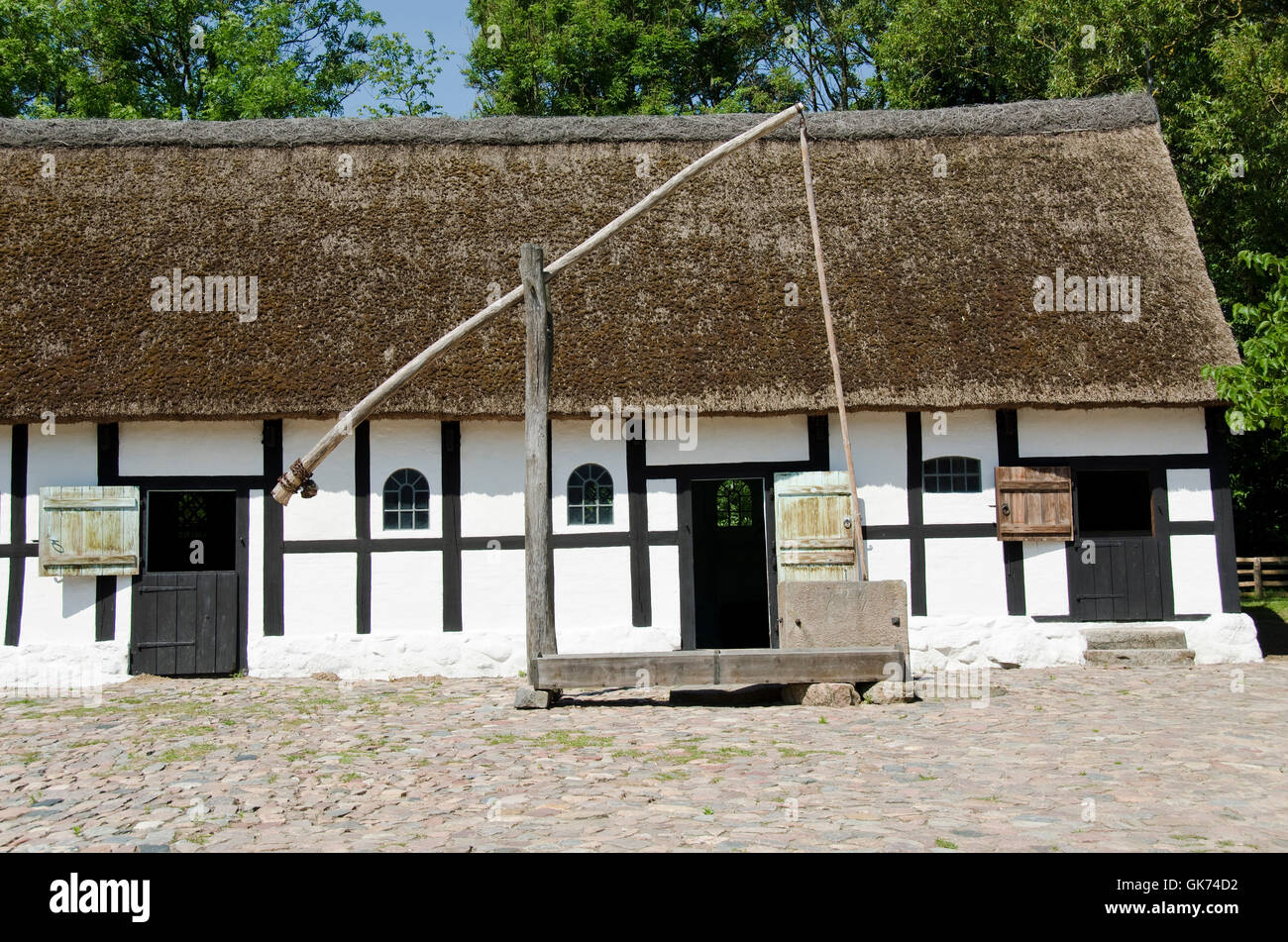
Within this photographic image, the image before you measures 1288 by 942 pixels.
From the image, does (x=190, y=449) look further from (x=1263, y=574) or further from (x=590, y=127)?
(x=1263, y=574)

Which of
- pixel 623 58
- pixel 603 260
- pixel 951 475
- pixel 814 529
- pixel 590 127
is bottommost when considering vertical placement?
pixel 814 529

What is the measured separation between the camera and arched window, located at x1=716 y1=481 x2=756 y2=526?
750 inches

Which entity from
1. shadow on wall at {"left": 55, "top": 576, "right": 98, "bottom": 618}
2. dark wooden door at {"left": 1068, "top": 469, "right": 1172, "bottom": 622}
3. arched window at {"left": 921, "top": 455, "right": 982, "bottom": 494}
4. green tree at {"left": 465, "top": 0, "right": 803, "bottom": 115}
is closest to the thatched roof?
arched window at {"left": 921, "top": 455, "right": 982, "bottom": 494}

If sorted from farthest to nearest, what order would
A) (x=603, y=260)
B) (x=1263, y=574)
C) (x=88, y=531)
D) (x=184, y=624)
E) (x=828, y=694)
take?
1. (x=1263, y=574)
2. (x=603, y=260)
3. (x=184, y=624)
4. (x=88, y=531)
5. (x=828, y=694)

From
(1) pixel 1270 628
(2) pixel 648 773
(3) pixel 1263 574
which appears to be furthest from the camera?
(3) pixel 1263 574

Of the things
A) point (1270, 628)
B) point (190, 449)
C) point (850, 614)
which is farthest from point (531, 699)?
point (1270, 628)

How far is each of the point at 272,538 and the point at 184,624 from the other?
3.94 ft

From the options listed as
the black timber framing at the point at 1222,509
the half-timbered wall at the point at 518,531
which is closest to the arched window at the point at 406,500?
the half-timbered wall at the point at 518,531

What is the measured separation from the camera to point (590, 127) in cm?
1292

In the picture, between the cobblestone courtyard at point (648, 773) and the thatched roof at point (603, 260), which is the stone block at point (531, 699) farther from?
the thatched roof at point (603, 260)

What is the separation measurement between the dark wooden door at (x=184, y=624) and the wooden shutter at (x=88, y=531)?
39 centimetres

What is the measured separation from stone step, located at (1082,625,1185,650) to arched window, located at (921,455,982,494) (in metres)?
1.82

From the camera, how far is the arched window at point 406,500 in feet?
36.2

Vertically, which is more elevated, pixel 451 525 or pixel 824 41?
pixel 824 41
